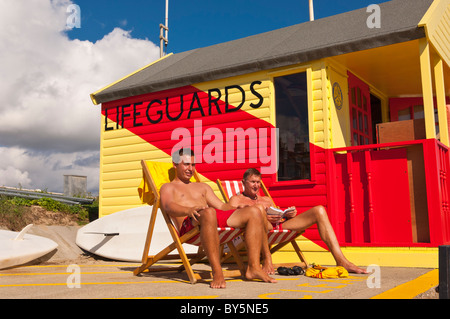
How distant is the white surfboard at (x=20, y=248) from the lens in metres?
5.51

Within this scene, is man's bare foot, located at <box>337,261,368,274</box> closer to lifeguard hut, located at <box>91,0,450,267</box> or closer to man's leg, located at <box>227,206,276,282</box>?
man's leg, located at <box>227,206,276,282</box>

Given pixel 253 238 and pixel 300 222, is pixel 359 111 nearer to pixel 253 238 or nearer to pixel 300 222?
pixel 300 222

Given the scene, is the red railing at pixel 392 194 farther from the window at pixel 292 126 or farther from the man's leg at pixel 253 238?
the man's leg at pixel 253 238

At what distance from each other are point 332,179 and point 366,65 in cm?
217

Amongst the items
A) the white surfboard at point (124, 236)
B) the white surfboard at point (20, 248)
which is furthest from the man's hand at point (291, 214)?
the white surfboard at point (20, 248)

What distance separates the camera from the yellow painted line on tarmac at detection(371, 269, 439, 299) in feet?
9.57

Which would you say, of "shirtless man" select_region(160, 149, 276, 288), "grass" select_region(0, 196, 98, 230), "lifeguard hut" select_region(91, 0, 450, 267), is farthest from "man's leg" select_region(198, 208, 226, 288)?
"grass" select_region(0, 196, 98, 230)

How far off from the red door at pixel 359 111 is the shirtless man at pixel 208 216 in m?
3.56

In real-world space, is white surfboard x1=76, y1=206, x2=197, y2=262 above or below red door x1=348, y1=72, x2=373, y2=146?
below

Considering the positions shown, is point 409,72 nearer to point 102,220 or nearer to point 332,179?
point 332,179

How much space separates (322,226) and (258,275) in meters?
1.13

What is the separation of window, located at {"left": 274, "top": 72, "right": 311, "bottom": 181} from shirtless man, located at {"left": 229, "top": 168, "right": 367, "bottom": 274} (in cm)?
161

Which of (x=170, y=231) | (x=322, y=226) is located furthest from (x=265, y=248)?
(x=170, y=231)
